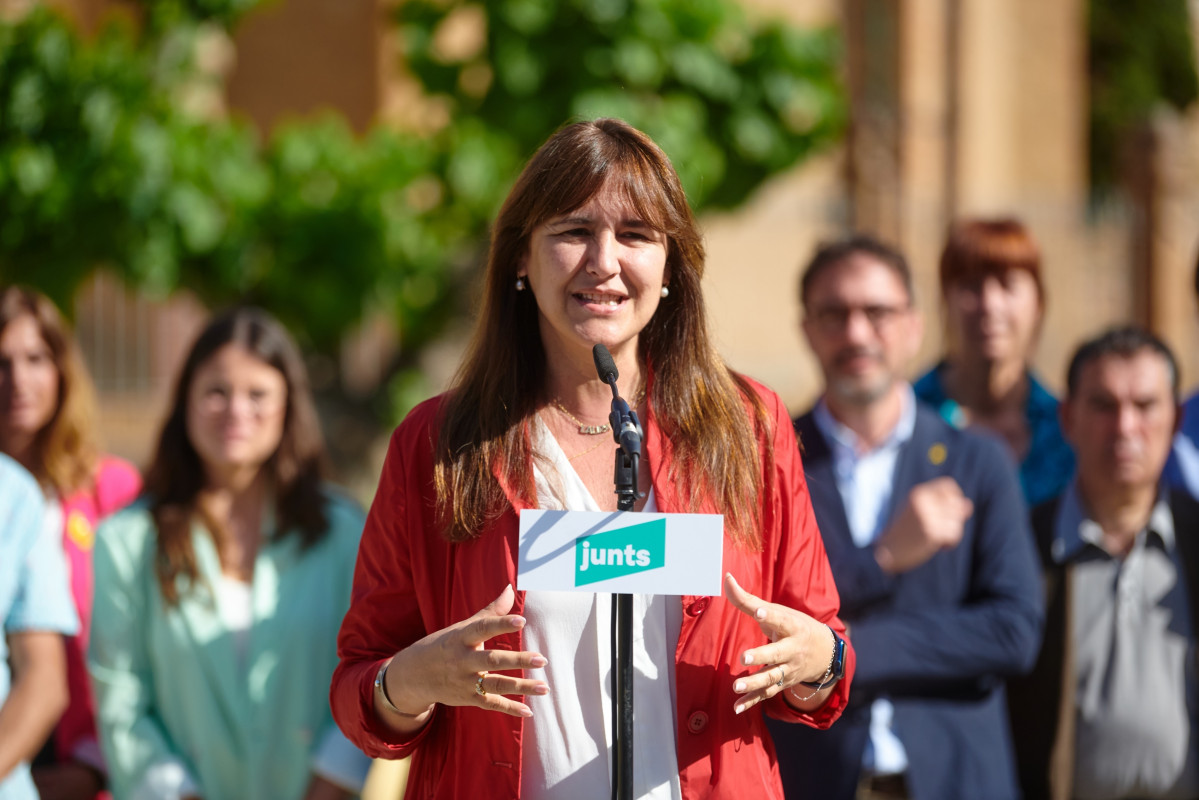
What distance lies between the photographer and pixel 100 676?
10.6 ft

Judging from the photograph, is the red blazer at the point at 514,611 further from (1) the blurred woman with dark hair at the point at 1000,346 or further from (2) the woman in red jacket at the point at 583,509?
(1) the blurred woman with dark hair at the point at 1000,346

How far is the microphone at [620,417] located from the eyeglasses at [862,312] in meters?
1.51

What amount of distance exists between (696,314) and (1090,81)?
23530 millimetres

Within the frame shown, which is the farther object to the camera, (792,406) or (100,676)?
(792,406)

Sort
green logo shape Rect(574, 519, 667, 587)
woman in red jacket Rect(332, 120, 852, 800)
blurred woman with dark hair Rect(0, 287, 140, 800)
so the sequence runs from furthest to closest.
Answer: blurred woman with dark hair Rect(0, 287, 140, 800) → woman in red jacket Rect(332, 120, 852, 800) → green logo shape Rect(574, 519, 667, 587)

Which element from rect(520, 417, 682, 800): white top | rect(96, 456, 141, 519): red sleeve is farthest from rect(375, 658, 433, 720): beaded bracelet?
rect(96, 456, 141, 519): red sleeve

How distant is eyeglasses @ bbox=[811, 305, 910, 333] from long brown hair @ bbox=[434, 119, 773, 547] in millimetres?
1117

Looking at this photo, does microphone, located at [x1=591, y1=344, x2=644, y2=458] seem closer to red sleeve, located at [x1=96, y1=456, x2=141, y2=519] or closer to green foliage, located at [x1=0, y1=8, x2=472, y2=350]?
red sleeve, located at [x1=96, y1=456, x2=141, y2=519]

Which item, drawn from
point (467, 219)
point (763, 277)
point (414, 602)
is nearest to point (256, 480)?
point (414, 602)

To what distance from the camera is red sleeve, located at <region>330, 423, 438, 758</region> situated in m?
2.09

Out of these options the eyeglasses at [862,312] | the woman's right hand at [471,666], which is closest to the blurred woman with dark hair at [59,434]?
the woman's right hand at [471,666]

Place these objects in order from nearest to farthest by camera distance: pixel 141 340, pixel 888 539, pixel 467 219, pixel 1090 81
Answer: pixel 888 539 → pixel 467 219 → pixel 141 340 → pixel 1090 81

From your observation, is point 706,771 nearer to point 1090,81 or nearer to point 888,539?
point 888,539

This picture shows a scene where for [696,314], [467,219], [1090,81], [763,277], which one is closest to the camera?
[696,314]
